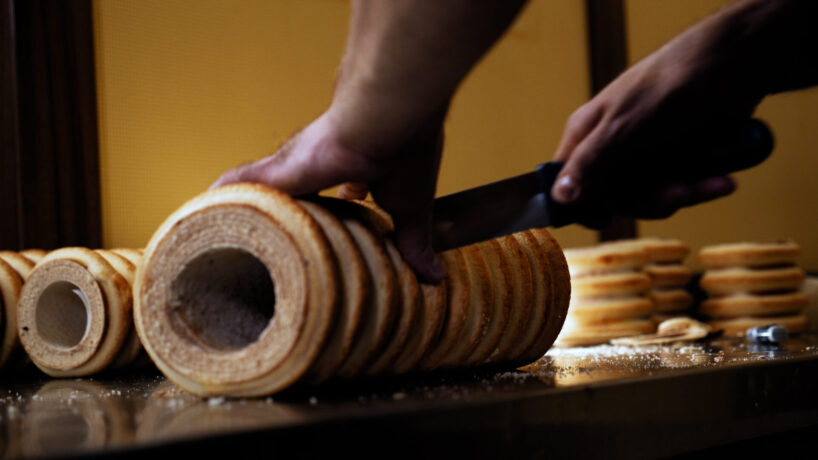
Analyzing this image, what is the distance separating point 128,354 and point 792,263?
1914 mm

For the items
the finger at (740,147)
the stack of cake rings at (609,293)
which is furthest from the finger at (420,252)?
the stack of cake rings at (609,293)

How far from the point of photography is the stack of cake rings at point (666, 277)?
2.25 meters

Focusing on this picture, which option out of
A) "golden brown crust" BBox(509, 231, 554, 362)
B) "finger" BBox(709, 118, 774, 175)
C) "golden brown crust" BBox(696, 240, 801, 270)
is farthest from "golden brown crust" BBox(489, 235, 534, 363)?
"golden brown crust" BBox(696, 240, 801, 270)

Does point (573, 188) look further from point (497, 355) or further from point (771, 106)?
point (771, 106)

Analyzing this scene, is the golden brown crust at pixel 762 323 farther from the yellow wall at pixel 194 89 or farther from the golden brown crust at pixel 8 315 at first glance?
the golden brown crust at pixel 8 315

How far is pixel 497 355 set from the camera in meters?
1.00

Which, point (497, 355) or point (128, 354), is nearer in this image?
point (497, 355)

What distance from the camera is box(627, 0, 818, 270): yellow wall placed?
10.7 ft

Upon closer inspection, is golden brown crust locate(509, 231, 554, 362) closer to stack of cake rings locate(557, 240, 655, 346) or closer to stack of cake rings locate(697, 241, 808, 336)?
stack of cake rings locate(557, 240, 655, 346)

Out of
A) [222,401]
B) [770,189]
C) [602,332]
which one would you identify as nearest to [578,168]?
[222,401]

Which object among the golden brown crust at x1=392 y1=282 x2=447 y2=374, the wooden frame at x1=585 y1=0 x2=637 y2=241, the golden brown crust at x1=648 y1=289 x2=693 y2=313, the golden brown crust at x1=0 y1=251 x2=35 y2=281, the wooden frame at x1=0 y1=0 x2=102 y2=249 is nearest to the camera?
the golden brown crust at x1=392 y1=282 x2=447 y2=374

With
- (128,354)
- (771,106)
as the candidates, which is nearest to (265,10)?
(128,354)

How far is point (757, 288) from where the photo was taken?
2.17 m

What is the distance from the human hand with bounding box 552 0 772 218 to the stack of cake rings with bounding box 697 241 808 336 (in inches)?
53.6
